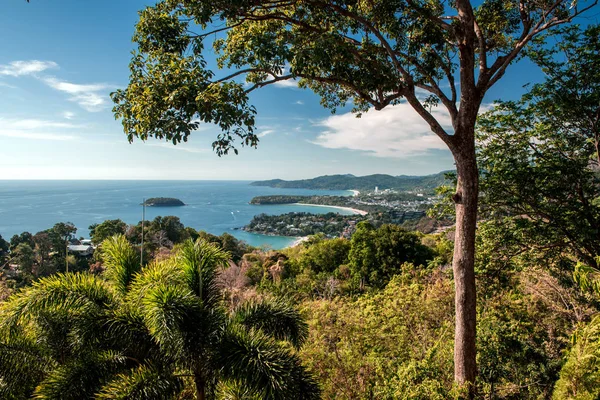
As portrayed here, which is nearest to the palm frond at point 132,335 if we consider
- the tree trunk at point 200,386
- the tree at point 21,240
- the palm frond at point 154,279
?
the palm frond at point 154,279

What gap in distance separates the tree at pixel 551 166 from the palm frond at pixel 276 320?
4166mm

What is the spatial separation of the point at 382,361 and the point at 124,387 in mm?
4122

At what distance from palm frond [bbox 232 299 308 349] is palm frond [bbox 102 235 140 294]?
6.11 ft

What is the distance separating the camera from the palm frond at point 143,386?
3346 millimetres

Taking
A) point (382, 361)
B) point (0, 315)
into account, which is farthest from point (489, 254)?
point (0, 315)

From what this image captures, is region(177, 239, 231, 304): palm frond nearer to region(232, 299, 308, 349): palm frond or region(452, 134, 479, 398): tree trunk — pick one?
region(232, 299, 308, 349): palm frond

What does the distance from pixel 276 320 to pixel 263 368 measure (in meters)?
1.20

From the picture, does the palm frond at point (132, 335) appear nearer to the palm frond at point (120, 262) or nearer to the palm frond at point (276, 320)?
the palm frond at point (120, 262)

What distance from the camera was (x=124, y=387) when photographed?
3389mm

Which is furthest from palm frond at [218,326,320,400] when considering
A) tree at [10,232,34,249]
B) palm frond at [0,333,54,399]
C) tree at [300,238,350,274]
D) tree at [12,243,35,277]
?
tree at [10,232,34,249]

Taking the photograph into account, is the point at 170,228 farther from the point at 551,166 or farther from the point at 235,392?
the point at 551,166

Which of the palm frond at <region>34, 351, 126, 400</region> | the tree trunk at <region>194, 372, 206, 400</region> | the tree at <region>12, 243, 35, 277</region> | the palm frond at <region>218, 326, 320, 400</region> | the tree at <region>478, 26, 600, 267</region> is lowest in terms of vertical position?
the tree at <region>12, 243, 35, 277</region>

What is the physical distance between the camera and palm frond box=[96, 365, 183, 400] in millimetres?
3346

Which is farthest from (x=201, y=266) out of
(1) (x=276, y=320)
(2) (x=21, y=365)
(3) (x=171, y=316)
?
(2) (x=21, y=365)
